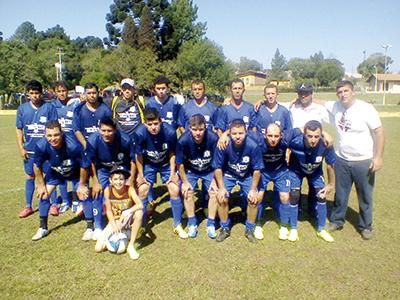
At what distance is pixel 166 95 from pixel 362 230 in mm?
3676

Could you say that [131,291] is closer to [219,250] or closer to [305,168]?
[219,250]

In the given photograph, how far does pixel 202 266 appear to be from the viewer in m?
4.06

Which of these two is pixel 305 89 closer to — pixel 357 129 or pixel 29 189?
pixel 357 129

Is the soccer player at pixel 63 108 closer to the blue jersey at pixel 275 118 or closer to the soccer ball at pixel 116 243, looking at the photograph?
the soccer ball at pixel 116 243

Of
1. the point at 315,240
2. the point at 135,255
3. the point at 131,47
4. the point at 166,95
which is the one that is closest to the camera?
the point at 135,255

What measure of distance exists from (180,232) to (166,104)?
2.24 m

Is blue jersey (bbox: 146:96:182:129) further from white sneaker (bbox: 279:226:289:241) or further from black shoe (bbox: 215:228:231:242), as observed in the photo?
white sneaker (bbox: 279:226:289:241)

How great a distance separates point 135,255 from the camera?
4.24 m

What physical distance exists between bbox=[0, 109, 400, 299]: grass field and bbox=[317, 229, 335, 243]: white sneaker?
3.2 inches

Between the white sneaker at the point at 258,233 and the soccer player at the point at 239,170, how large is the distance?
0.07 metres

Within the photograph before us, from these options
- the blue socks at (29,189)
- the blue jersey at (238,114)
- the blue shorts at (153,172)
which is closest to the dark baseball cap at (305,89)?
the blue jersey at (238,114)

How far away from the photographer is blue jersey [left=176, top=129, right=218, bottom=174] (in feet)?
16.0

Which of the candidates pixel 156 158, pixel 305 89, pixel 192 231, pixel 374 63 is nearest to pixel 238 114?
pixel 305 89

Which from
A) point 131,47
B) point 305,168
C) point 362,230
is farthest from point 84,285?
point 131,47
